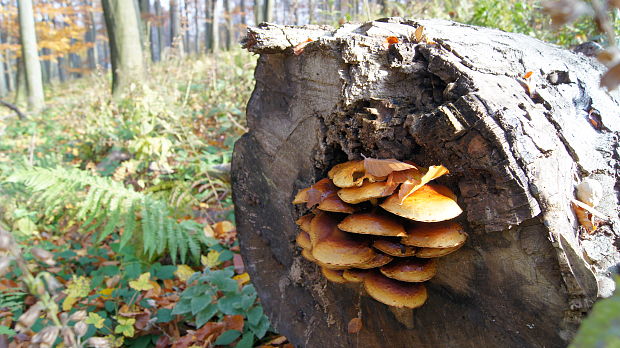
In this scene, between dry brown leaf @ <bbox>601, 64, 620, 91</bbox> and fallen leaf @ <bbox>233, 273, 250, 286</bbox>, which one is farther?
fallen leaf @ <bbox>233, 273, 250, 286</bbox>

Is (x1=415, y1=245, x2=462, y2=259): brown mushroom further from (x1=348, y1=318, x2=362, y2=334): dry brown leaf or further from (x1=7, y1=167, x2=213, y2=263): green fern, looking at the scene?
(x1=7, y1=167, x2=213, y2=263): green fern

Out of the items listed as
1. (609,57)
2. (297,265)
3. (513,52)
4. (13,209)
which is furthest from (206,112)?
(609,57)

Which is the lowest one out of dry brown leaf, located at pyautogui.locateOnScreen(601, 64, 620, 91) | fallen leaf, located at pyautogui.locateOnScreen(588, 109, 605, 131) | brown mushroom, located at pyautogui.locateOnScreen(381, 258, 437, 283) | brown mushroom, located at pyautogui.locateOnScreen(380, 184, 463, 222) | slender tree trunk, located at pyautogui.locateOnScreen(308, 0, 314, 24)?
brown mushroom, located at pyautogui.locateOnScreen(381, 258, 437, 283)

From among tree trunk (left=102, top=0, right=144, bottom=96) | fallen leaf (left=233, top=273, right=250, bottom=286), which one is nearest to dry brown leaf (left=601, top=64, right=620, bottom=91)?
fallen leaf (left=233, top=273, right=250, bottom=286)

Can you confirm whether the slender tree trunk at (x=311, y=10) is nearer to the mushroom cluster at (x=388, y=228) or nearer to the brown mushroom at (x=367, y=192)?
the mushroom cluster at (x=388, y=228)

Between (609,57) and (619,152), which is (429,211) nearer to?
(609,57)

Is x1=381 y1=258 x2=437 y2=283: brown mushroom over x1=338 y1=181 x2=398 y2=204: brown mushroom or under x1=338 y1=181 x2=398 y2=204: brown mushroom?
under

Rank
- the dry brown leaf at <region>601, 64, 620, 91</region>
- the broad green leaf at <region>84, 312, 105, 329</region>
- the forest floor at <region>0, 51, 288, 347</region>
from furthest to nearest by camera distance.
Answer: the forest floor at <region>0, 51, 288, 347</region> < the broad green leaf at <region>84, 312, 105, 329</region> < the dry brown leaf at <region>601, 64, 620, 91</region>

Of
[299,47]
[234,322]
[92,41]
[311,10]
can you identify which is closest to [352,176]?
[299,47]

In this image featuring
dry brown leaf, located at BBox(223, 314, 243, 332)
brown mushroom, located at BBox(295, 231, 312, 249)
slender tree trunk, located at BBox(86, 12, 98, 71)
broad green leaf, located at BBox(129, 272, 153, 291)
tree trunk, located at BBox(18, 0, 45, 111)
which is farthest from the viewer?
slender tree trunk, located at BBox(86, 12, 98, 71)
